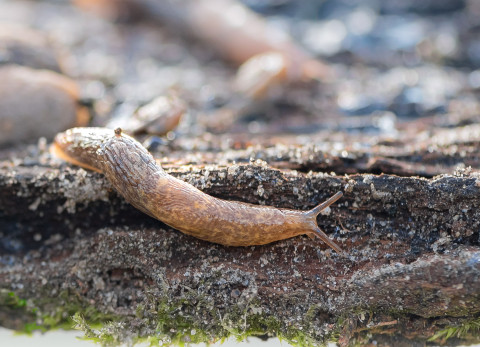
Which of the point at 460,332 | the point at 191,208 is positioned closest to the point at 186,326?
the point at 191,208

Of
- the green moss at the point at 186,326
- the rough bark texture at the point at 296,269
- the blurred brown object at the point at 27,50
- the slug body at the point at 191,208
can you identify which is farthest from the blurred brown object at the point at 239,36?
the green moss at the point at 186,326

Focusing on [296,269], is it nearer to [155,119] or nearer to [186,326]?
[186,326]

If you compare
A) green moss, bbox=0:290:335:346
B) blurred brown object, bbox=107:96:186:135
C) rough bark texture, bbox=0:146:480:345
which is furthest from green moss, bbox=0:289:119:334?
blurred brown object, bbox=107:96:186:135

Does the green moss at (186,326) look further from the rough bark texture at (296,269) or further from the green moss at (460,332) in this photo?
the green moss at (460,332)

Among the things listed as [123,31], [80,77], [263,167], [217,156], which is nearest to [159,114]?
[217,156]

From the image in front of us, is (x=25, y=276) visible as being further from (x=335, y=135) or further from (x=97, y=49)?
(x=97, y=49)

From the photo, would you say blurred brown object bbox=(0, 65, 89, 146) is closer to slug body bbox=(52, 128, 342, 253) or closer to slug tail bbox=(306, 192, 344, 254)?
slug body bbox=(52, 128, 342, 253)
